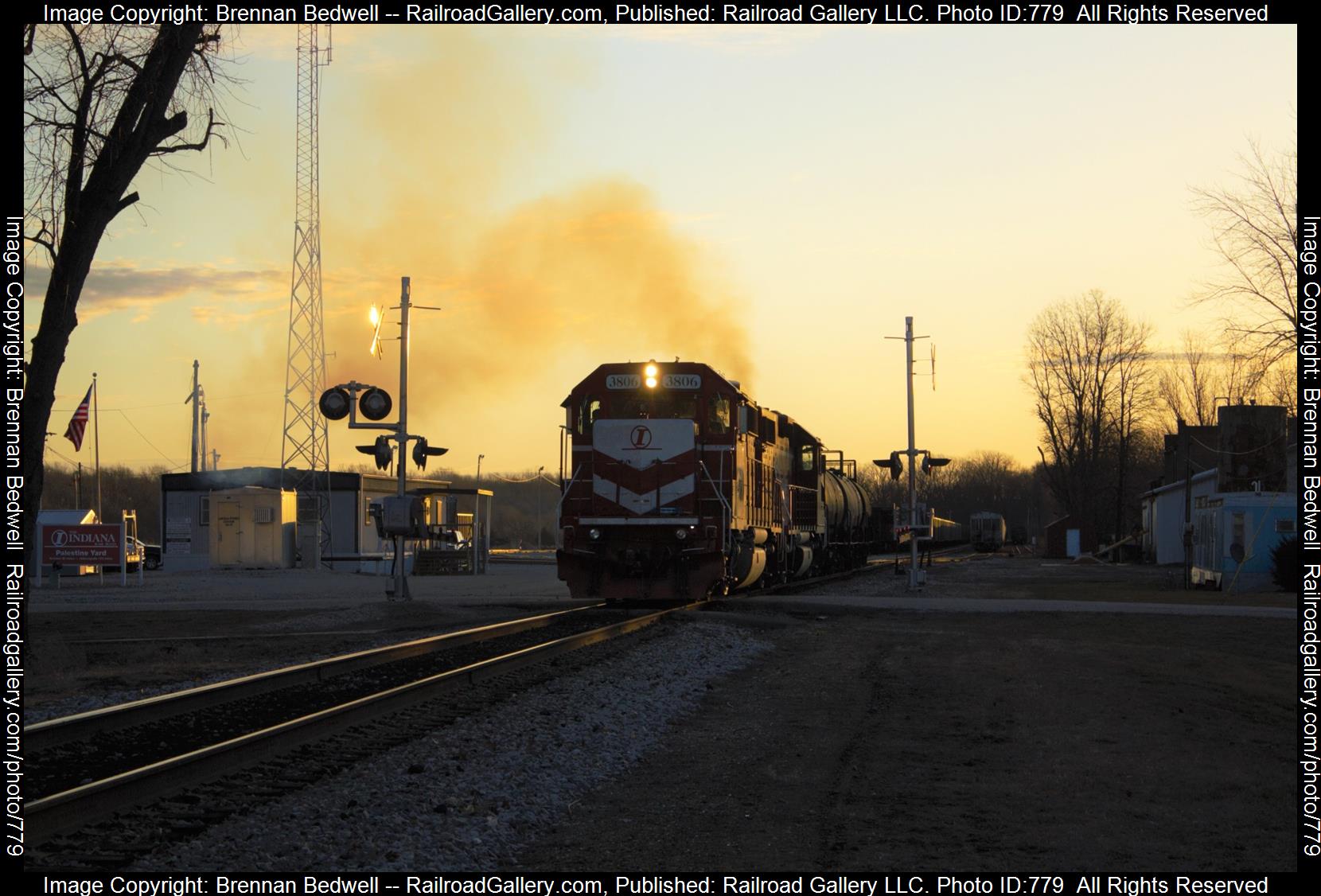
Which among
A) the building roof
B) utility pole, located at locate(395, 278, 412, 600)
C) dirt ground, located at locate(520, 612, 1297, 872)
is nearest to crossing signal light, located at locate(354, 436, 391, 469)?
utility pole, located at locate(395, 278, 412, 600)

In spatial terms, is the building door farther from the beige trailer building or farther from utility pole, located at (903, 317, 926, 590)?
utility pole, located at (903, 317, 926, 590)

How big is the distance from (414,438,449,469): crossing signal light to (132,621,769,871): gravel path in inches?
558

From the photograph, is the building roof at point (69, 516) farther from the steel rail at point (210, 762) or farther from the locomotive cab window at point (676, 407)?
the steel rail at point (210, 762)

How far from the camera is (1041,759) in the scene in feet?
30.3

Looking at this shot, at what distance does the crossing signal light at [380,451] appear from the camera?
81.5 feet

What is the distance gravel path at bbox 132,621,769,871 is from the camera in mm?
6215

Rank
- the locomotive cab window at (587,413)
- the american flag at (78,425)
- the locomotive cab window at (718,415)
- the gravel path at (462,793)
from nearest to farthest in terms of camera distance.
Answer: the gravel path at (462,793), the locomotive cab window at (718,415), the locomotive cab window at (587,413), the american flag at (78,425)

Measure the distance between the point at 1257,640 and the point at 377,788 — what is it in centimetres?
1578

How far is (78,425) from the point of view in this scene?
47.8m

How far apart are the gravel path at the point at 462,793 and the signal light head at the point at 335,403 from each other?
14309mm

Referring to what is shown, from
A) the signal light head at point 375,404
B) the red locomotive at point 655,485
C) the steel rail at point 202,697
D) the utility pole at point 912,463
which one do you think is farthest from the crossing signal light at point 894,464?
the steel rail at point 202,697

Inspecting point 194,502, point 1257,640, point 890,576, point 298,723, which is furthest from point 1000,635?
point 194,502

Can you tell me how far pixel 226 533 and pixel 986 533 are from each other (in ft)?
205
